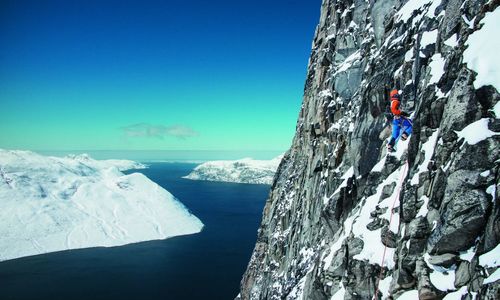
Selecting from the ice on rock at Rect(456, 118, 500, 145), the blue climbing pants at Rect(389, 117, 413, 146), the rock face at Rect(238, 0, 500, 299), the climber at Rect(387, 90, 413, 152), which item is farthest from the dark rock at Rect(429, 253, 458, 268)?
the blue climbing pants at Rect(389, 117, 413, 146)

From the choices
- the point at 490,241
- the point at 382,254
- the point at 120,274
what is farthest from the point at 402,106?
the point at 120,274

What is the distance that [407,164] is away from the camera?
15.3 metres

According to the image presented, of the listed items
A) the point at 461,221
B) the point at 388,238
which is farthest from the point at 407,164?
the point at 461,221

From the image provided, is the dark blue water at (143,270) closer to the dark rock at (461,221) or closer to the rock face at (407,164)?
the rock face at (407,164)

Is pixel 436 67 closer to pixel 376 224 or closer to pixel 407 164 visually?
pixel 407 164

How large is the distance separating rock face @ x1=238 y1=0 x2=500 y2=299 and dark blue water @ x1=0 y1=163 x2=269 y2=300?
49722mm

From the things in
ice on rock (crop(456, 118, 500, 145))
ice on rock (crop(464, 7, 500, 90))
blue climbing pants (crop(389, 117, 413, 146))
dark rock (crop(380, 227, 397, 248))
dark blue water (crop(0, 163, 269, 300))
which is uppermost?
ice on rock (crop(464, 7, 500, 90))

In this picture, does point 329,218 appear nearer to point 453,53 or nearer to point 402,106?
point 402,106

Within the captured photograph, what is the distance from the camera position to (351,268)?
16312 millimetres

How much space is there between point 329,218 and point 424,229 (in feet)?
42.4

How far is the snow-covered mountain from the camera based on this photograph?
11275 centimetres

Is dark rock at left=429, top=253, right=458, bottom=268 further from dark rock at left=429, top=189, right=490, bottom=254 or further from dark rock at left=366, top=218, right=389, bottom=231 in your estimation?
dark rock at left=366, top=218, right=389, bottom=231

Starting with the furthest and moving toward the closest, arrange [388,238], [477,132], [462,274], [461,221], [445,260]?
[388,238]
[445,260]
[477,132]
[461,221]
[462,274]

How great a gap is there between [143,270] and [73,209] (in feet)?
225
